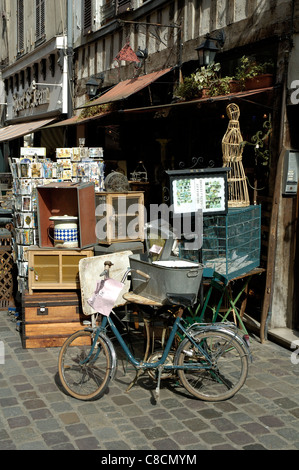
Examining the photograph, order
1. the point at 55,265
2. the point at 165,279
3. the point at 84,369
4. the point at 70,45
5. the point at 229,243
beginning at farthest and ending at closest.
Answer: the point at 70,45
the point at 55,265
the point at 229,243
the point at 84,369
the point at 165,279

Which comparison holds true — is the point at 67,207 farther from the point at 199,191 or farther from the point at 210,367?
the point at 210,367

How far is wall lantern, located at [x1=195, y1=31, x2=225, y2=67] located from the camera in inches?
291

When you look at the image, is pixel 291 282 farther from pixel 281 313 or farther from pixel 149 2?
pixel 149 2

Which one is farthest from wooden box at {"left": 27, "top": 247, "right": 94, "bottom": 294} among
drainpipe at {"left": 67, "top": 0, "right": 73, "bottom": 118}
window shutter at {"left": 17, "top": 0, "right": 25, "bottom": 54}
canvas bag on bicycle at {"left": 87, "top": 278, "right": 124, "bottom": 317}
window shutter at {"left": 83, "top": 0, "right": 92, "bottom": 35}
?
window shutter at {"left": 17, "top": 0, "right": 25, "bottom": 54}

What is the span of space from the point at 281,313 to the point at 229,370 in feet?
4.79

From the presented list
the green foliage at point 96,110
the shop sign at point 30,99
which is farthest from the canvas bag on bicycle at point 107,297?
→ the shop sign at point 30,99

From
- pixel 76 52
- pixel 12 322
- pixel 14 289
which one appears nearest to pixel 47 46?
pixel 76 52

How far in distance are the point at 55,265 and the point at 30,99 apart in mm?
12220

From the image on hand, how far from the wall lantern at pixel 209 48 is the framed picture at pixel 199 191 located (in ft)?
7.77

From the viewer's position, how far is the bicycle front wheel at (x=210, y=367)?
15.9ft

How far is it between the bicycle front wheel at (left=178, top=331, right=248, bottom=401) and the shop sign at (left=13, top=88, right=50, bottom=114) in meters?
12.2

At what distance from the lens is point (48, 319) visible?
6.48m

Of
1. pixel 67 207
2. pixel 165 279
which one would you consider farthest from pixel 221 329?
pixel 67 207

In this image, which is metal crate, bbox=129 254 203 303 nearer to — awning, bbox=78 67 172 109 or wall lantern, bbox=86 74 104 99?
awning, bbox=78 67 172 109
